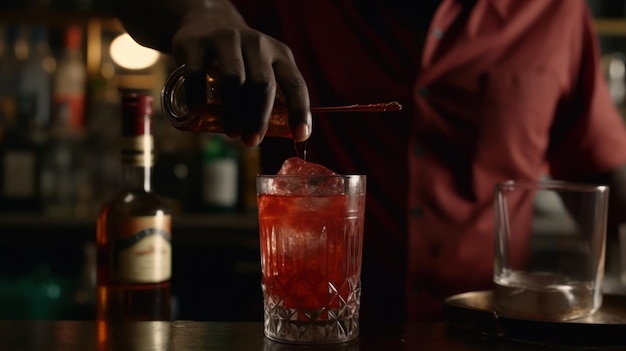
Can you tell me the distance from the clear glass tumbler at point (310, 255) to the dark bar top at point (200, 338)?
0.08 feet

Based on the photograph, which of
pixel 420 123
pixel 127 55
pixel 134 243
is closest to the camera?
pixel 134 243

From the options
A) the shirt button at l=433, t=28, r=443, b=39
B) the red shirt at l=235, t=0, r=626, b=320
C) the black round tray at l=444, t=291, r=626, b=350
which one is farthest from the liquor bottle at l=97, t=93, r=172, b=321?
the shirt button at l=433, t=28, r=443, b=39

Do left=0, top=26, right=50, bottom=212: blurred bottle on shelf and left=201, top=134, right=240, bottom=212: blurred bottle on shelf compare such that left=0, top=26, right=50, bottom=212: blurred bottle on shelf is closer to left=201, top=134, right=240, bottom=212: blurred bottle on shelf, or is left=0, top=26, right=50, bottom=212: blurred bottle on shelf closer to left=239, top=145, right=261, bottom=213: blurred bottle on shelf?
left=201, top=134, right=240, bottom=212: blurred bottle on shelf

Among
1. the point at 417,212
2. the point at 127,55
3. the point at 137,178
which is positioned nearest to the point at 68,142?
the point at 127,55

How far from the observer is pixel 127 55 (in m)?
2.98

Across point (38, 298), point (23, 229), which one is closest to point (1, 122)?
point (23, 229)

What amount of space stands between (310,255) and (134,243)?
262 mm

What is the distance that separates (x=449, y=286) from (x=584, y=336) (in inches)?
29.7

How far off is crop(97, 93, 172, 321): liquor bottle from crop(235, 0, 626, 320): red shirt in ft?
1.88

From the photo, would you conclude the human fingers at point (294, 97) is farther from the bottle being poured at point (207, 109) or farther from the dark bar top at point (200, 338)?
the dark bar top at point (200, 338)

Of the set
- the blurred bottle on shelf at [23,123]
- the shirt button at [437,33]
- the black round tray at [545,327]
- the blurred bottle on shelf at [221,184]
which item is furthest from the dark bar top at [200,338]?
the blurred bottle on shelf at [23,123]

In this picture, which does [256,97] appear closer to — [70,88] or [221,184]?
[221,184]

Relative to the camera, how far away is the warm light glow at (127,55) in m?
2.97

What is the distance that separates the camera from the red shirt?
1.54 m
